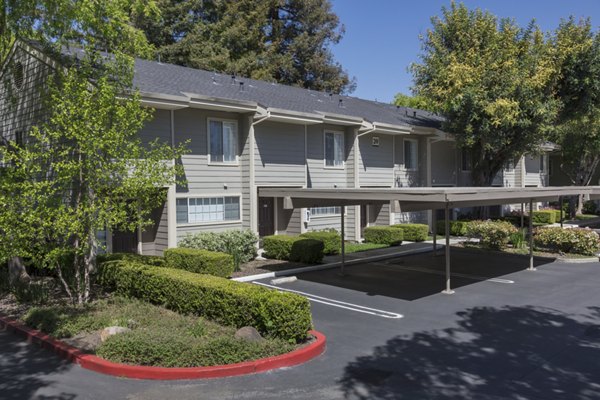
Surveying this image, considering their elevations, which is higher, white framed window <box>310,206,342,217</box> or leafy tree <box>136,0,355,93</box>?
leafy tree <box>136,0,355,93</box>

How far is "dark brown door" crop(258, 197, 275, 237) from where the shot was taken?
19.7 m

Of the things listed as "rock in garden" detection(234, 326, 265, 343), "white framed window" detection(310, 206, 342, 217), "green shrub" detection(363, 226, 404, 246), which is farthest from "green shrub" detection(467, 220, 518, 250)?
"rock in garden" detection(234, 326, 265, 343)

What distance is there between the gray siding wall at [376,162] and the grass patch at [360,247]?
2.73 meters

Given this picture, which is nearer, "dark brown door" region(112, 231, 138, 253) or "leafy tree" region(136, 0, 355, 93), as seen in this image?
"dark brown door" region(112, 231, 138, 253)

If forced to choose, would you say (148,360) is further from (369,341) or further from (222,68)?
(222,68)

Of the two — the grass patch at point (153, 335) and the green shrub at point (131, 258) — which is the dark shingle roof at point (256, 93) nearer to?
the green shrub at point (131, 258)

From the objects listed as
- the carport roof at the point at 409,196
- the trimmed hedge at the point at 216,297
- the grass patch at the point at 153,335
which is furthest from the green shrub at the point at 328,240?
the grass patch at the point at 153,335

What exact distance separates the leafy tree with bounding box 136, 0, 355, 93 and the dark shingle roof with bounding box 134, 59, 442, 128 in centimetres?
1173

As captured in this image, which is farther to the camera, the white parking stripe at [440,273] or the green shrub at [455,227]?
the green shrub at [455,227]

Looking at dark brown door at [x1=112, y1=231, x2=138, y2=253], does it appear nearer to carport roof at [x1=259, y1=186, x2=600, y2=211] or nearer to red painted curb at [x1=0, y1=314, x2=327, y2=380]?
carport roof at [x1=259, y1=186, x2=600, y2=211]

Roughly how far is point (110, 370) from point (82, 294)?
14.1 ft

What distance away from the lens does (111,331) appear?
839cm

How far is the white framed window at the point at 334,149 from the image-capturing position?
2170 cm

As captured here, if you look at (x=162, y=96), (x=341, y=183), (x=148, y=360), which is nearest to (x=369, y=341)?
(x=148, y=360)
